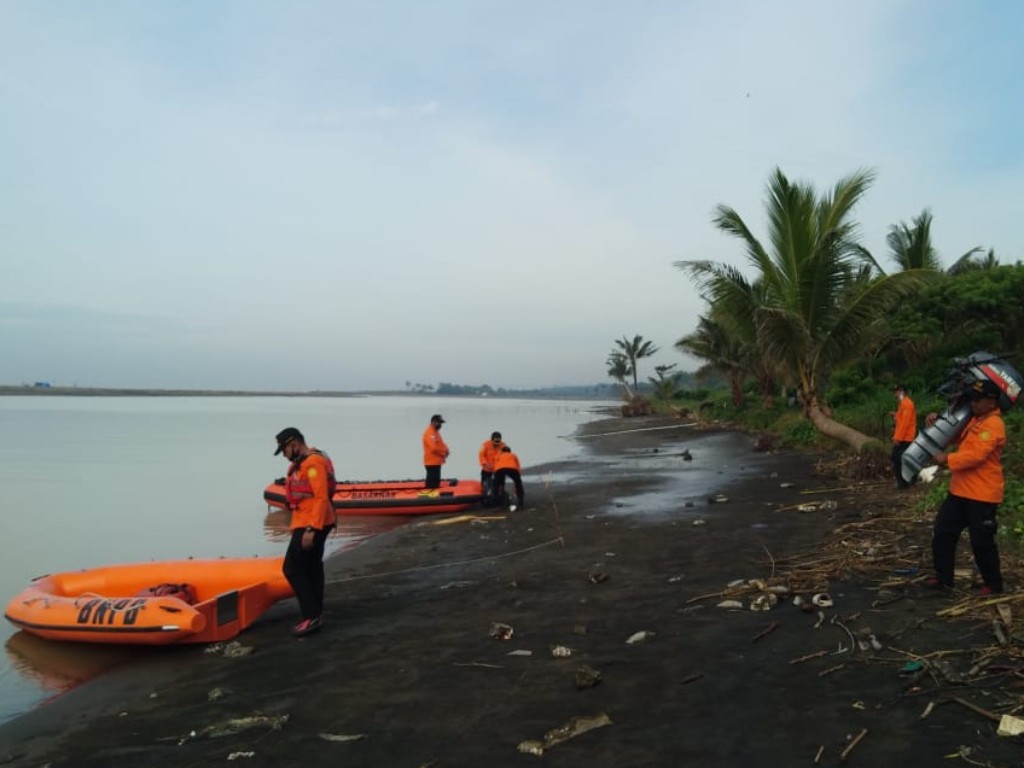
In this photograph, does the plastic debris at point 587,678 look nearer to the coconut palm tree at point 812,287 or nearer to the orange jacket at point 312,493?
the orange jacket at point 312,493

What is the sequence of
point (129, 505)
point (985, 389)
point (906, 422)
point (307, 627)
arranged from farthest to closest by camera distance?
point (129, 505), point (906, 422), point (307, 627), point (985, 389)

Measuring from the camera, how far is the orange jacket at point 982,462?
5.20m

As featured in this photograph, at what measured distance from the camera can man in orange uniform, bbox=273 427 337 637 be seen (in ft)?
20.1

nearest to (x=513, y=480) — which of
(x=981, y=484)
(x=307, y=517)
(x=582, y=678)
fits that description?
(x=307, y=517)

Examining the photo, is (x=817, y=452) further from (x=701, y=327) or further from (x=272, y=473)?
(x=701, y=327)

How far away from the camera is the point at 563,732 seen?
12.9 feet

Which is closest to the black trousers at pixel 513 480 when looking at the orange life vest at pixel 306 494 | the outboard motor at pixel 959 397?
the orange life vest at pixel 306 494

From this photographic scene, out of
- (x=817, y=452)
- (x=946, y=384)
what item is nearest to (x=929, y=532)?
(x=946, y=384)

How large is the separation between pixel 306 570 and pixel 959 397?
5.82m

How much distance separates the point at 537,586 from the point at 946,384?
433cm

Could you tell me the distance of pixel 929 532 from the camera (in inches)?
308

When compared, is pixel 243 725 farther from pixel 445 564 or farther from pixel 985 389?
pixel 985 389

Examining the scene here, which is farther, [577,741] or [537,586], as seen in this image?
[537,586]

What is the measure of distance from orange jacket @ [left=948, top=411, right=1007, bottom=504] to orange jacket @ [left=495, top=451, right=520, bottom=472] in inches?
327
